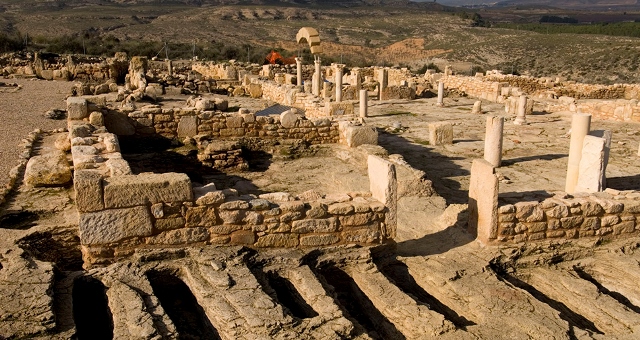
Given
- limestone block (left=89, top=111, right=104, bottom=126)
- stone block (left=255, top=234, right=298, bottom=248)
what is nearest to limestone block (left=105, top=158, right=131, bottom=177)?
stone block (left=255, top=234, right=298, bottom=248)

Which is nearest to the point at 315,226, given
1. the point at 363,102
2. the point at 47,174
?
the point at 47,174

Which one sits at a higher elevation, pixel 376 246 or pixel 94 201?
pixel 94 201

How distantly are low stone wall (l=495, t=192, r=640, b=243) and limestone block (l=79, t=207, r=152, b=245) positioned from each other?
12.2 ft

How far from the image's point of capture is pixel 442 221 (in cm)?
760

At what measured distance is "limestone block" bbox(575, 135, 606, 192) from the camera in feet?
28.8

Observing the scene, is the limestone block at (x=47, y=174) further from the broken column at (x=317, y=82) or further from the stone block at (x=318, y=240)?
the broken column at (x=317, y=82)

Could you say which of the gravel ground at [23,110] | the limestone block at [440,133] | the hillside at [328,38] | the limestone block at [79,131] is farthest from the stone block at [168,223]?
the hillside at [328,38]

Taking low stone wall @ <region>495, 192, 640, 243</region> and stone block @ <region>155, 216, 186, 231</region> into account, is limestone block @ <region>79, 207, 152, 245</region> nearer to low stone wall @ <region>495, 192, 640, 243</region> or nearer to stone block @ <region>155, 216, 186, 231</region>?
stone block @ <region>155, 216, 186, 231</region>

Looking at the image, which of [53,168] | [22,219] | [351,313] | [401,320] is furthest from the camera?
[53,168]

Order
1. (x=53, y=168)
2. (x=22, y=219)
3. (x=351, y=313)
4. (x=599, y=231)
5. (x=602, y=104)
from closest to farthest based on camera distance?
(x=351, y=313) → (x=599, y=231) → (x=22, y=219) → (x=53, y=168) → (x=602, y=104)

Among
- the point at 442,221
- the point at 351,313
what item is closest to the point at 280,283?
the point at 351,313

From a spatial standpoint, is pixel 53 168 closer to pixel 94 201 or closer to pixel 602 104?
pixel 94 201

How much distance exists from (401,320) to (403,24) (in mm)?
90460

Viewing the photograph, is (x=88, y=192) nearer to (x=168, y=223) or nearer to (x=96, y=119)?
(x=168, y=223)
